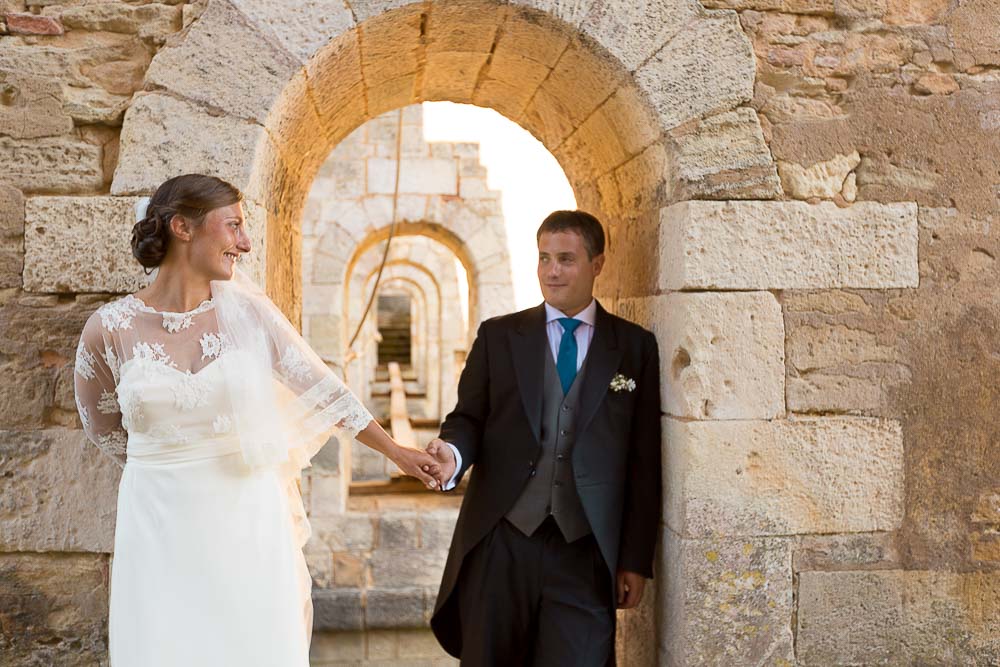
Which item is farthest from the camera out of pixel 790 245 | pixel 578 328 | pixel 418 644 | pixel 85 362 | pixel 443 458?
pixel 418 644

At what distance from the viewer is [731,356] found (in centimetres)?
267

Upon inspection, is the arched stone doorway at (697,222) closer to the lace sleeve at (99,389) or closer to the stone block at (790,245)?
the stone block at (790,245)

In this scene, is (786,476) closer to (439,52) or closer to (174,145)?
(439,52)

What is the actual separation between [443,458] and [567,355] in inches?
19.8

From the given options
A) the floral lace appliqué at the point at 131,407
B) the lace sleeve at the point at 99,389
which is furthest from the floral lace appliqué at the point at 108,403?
the floral lace appliqué at the point at 131,407

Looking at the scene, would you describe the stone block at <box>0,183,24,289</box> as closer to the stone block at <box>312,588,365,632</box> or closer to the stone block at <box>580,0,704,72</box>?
the stone block at <box>580,0,704,72</box>

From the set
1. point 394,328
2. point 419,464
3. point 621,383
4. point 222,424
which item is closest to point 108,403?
point 222,424

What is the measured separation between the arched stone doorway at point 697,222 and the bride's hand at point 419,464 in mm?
744

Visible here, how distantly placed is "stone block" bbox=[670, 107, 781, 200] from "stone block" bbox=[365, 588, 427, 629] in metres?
4.30

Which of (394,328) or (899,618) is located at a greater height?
(394,328)

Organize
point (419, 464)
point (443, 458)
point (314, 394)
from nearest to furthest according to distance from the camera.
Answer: point (314, 394)
point (419, 464)
point (443, 458)

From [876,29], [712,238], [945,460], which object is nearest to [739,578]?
[945,460]

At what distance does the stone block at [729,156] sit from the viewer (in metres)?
2.69

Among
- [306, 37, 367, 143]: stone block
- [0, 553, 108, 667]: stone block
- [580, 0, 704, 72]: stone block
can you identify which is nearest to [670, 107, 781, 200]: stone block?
[580, 0, 704, 72]: stone block
